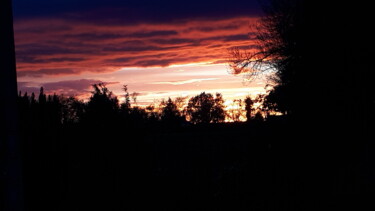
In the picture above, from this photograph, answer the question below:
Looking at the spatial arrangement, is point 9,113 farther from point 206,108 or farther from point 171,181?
point 206,108

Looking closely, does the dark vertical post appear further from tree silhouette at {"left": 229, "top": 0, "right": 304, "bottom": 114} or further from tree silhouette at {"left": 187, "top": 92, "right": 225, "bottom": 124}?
tree silhouette at {"left": 187, "top": 92, "right": 225, "bottom": 124}

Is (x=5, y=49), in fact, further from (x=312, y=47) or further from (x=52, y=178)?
(x=312, y=47)

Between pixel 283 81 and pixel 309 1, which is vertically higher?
pixel 309 1

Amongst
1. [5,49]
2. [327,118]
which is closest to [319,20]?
[327,118]

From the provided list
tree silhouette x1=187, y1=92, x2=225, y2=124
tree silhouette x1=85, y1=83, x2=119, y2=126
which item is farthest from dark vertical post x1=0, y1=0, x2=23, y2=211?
tree silhouette x1=187, y1=92, x2=225, y2=124

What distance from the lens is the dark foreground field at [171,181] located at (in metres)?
10.5

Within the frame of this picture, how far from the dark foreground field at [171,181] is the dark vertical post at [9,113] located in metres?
7.22

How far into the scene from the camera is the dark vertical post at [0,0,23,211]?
2723mm

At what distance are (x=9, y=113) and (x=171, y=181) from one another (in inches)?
570

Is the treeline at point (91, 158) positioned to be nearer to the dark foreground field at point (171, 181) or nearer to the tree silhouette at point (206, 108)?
the dark foreground field at point (171, 181)

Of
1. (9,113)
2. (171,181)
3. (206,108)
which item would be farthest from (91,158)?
(206,108)

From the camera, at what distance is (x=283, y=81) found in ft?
57.1

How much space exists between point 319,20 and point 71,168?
933 centimetres

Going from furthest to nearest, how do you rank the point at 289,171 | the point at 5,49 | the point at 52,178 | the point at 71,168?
the point at 289,171 → the point at 71,168 → the point at 52,178 → the point at 5,49
